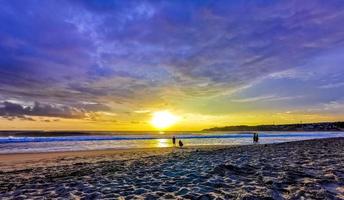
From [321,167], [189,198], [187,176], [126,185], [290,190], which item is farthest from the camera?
[321,167]


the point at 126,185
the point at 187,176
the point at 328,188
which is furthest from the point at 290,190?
the point at 126,185

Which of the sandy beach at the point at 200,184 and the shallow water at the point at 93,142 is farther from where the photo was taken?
the shallow water at the point at 93,142

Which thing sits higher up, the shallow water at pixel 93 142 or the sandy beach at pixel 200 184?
the sandy beach at pixel 200 184

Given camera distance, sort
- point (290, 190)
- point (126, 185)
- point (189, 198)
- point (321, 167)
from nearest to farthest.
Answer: point (189, 198) < point (290, 190) < point (126, 185) < point (321, 167)

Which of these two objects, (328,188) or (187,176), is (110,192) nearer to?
(187,176)

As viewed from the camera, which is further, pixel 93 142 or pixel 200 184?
pixel 93 142

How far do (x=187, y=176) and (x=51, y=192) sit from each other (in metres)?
6.11

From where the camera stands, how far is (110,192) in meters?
10.4

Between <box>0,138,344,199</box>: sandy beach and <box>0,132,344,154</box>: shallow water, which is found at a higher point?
<box>0,138,344,199</box>: sandy beach

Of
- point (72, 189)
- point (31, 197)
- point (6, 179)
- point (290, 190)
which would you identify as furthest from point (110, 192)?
point (6, 179)

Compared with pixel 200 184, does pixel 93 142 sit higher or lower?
lower

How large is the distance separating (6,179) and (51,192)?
18.4 feet

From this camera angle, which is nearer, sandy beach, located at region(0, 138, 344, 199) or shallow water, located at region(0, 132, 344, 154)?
sandy beach, located at region(0, 138, 344, 199)

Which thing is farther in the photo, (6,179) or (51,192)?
(6,179)
